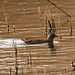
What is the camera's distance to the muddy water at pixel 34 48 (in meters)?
10.3

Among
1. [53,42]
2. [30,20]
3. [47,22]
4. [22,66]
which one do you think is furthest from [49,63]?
[30,20]

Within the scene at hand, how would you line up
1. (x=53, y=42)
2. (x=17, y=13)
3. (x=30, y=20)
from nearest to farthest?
(x=53, y=42)
(x=30, y=20)
(x=17, y=13)

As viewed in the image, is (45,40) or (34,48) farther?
(45,40)

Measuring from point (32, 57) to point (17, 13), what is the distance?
962 cm

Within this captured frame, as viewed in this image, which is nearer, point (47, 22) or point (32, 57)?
point (32, 57)

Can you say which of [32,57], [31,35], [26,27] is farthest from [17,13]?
[32,57]

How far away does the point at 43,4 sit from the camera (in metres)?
24.4

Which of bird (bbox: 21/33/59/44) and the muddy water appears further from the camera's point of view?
bird (bbox: 21/33/59/44)

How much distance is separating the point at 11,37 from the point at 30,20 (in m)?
4.18

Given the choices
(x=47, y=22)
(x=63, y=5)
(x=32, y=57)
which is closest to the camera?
(x=32, y=57)

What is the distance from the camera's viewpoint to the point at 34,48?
1337 centimetres

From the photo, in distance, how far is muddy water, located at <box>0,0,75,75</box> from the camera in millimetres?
10258

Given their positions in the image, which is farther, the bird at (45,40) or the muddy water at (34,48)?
the bird at (45,40)

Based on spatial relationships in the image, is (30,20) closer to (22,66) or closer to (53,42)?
(53,42)
